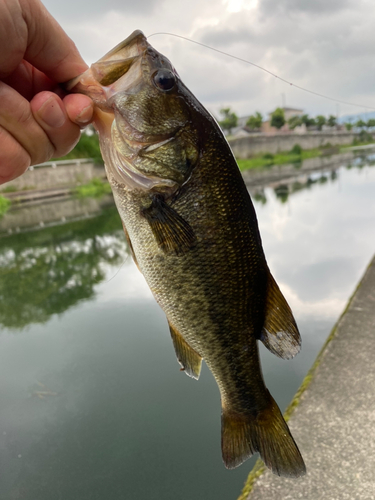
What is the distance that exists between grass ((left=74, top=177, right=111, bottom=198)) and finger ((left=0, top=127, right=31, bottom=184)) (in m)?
19.1

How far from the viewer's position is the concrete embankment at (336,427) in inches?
89.4

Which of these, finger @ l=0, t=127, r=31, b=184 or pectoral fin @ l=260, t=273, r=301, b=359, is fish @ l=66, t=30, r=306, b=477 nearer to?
pectoral fin @ l=260, t=273, r=301, b=359

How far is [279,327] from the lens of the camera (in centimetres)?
135

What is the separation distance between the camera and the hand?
1274 millimetres

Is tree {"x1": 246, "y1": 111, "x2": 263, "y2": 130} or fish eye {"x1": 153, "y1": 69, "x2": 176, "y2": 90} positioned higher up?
tree {"x1": 246, "y1": 111, "x2": 263, "y2": 130}

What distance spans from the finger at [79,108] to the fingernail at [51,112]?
0.03 meters

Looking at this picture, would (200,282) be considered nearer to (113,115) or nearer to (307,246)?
(113,115)

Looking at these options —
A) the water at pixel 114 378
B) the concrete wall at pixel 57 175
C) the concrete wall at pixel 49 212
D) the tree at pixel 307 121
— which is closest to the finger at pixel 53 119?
the water at pixel 114 378

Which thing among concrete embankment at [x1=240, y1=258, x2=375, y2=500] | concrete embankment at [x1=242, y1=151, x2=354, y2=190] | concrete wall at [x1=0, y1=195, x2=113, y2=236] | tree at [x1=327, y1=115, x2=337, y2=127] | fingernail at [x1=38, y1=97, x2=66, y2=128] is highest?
tree at [x1=327, y1=115, x2=337, y2=127]

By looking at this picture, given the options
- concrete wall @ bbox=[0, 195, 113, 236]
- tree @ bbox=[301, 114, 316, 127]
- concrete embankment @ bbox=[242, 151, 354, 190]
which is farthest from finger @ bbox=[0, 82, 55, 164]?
tree @ bbox=[301, 114, 316, 127]

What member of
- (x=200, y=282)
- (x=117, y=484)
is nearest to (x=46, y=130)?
(x=200, y=282)

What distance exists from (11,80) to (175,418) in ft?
10.8

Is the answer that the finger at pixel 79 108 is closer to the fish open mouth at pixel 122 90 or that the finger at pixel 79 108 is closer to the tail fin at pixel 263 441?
the fish open mouth at pixel 122 90

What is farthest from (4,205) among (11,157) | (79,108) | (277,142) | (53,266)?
(277,142)
